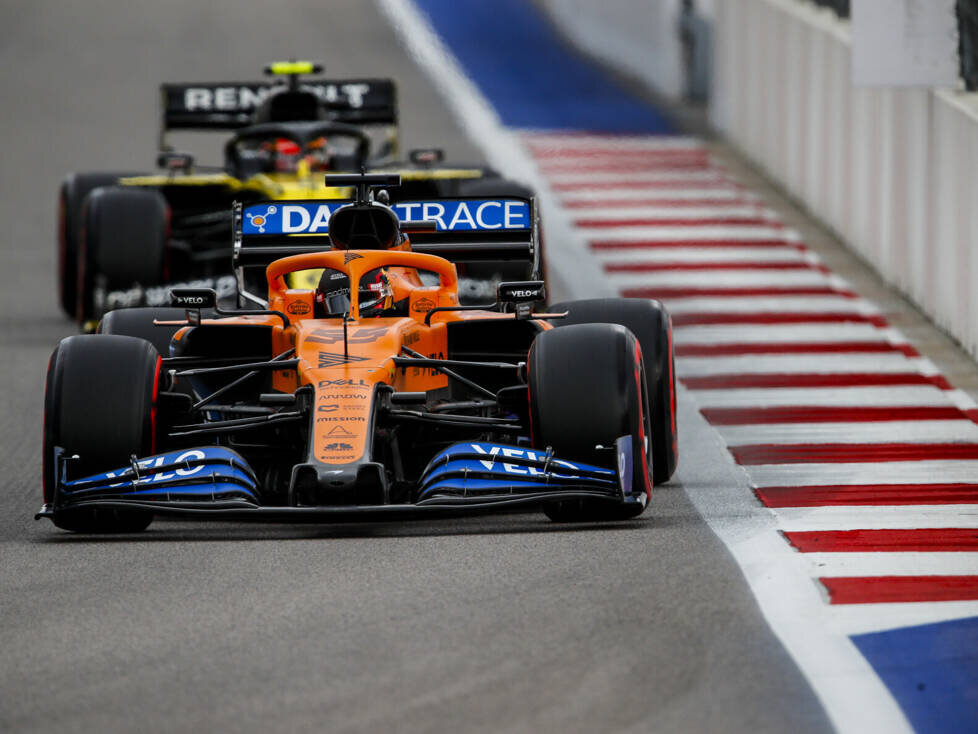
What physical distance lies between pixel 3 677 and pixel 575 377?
3056 mm

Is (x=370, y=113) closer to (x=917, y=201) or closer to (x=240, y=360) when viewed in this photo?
(x=917, y=201)

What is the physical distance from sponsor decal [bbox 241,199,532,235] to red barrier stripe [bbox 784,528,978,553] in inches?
109

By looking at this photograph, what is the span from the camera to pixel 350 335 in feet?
30.6

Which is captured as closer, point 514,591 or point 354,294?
point 514,591

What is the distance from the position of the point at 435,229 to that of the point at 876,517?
9.48 ft

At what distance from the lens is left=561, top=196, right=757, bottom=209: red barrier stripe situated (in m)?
21.1

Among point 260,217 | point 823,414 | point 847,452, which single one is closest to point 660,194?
point 823,414

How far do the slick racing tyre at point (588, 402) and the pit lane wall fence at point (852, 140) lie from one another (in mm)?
5547

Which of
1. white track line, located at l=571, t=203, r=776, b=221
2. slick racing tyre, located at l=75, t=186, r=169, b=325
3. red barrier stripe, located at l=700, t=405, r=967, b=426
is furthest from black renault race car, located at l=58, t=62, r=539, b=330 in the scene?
white track line, located at l=571, t=203, r=776, b=221

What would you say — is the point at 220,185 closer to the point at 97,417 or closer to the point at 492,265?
the point at 492,265

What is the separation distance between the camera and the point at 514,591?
7602 millimetres

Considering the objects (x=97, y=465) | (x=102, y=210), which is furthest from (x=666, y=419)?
(x=102, y=210)

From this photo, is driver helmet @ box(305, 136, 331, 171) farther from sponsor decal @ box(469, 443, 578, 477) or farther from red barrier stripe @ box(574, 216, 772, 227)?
sponsor decal @ box(469, 443, 578, 477)

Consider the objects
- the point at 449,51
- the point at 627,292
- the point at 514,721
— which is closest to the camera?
the point at 514,721
